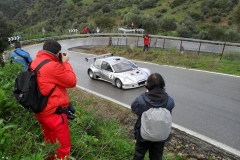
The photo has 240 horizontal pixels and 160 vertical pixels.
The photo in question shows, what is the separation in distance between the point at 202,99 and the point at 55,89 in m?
6.72

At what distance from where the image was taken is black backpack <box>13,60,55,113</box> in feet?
9.93

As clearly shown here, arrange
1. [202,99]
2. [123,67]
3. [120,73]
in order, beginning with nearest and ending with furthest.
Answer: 1. [202,99]
2. [120,73]
3. [123,67]

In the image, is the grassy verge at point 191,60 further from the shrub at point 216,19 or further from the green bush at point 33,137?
the shrub at point 216,19

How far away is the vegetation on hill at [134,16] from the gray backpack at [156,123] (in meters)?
23.1

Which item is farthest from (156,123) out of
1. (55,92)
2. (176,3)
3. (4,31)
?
(176,3)

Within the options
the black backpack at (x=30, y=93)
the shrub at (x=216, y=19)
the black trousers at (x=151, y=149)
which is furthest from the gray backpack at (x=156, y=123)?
the shrub at (x=216, y=19)

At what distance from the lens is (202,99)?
28.1ft

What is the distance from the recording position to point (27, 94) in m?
3.02

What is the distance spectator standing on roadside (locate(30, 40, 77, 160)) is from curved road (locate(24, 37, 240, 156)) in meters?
4.14

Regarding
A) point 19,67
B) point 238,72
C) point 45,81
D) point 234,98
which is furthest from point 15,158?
point 238,72

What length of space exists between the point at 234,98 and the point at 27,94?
25.3 ft

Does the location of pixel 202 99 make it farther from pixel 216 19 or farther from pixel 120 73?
pixel 216 19

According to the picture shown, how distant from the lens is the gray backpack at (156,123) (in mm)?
3398

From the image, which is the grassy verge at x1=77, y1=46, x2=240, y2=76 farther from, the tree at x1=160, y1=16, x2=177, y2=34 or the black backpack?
the tree at x1=160, y1=16, x2=177, y2=34
